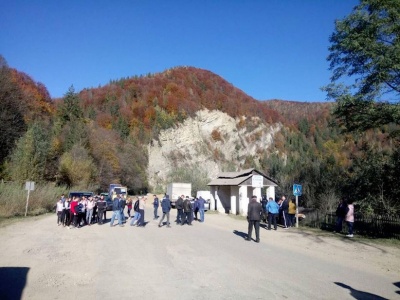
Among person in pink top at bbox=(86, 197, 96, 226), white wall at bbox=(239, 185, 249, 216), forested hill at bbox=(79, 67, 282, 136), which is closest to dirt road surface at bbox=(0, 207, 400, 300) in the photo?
person in pink top at bbox=(86, 197, 96, 226)

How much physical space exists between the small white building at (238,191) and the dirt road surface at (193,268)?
14.7 meters

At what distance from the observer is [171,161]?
300 feet

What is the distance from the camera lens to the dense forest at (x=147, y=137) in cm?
2132

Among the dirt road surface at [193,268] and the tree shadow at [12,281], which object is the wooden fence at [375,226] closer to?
the dirt road surface at [193,268]

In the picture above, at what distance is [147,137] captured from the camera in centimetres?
9469

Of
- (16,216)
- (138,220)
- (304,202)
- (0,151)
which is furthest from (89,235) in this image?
(0,151)

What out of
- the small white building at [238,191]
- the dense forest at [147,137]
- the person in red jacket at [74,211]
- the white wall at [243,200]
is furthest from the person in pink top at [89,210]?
the white wall at [243,200]

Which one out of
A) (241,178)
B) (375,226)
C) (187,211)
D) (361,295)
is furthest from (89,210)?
(241,178)

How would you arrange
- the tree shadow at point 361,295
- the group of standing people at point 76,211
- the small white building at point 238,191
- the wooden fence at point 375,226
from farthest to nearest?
1. the small white building at point 238,191
2. the group of standing people at point 76,211
3. the wooden fence at point 375,226
4. the tree shadow at point 361,295

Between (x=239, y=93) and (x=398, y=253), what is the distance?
395 ft

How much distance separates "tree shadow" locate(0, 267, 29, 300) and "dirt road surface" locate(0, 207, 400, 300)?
0.05ft

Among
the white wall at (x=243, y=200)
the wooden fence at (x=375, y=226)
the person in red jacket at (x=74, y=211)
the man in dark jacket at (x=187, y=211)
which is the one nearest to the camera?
the wooden fence at (x=375, y=226)

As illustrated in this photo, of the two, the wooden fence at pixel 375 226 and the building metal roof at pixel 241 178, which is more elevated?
the building metal roof at pixel 241 178

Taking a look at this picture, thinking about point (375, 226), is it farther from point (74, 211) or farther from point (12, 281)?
point (12, 281)
